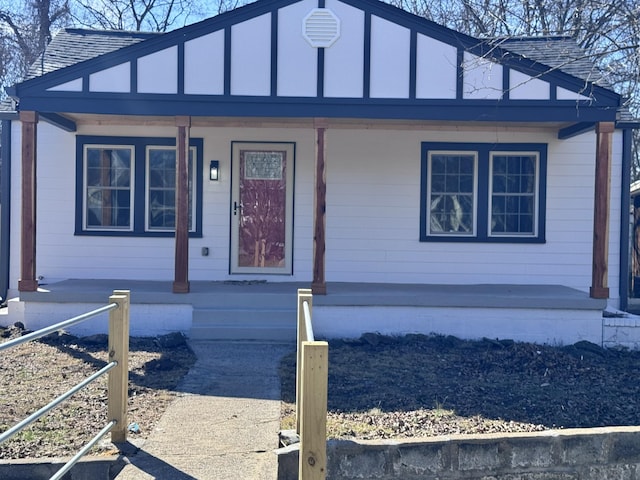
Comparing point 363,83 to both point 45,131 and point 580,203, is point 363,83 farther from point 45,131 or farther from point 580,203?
point 45,131

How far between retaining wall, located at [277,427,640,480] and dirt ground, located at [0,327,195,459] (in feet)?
5.39

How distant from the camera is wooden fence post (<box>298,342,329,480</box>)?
3.44 meters

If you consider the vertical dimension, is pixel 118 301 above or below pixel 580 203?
below

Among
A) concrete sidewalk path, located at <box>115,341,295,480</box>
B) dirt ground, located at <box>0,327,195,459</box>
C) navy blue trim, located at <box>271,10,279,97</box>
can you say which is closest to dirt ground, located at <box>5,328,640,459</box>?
dirt ground, located at <box>0,327,195,459</box>

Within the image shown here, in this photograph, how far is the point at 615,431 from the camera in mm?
4828

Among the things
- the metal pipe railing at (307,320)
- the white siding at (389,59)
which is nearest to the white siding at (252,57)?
the white siding at (389,59)

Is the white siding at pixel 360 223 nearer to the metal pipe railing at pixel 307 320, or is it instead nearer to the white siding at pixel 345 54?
the white siding at pixel 345 54

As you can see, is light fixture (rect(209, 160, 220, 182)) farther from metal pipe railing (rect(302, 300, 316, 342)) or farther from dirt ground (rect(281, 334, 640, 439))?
metal pipe railing (rect(302, 300, 316, 342))

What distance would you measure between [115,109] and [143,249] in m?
2.65

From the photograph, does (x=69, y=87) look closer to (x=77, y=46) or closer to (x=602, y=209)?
(x=77, y=46)

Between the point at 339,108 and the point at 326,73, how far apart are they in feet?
1.59

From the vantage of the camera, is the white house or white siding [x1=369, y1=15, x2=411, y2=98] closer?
white siding [x1=369, y1=15, x2=411, y2=98]

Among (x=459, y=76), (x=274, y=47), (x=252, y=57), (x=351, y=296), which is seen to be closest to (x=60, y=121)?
(x=252, y=57)

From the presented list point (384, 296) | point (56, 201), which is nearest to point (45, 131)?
point (56, 201)
